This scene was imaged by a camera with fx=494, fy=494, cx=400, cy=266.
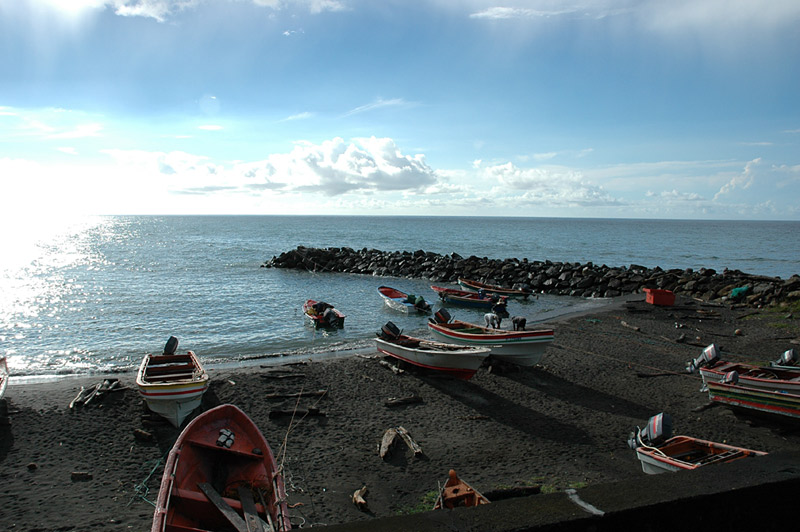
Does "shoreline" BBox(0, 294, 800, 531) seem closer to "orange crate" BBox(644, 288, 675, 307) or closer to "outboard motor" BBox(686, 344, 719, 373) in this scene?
"outboard motor" BBox(686, 344, 719, 373)

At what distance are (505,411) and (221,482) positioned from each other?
7.97 metres

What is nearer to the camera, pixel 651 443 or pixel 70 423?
pixel 651 443

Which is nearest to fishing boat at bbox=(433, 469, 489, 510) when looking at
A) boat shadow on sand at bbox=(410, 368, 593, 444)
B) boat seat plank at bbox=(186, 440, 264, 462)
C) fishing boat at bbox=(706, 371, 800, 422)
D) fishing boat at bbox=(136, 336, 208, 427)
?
boat seat plank at bbox=(186, 440, 264, 462)

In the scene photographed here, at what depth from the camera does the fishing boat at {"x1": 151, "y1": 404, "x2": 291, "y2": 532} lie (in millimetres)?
6406

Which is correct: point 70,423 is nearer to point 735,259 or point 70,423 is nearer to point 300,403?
point 300,403

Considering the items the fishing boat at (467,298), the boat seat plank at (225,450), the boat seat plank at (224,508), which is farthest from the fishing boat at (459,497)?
the fishing boat at (467,298)

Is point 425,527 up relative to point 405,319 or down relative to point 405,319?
up

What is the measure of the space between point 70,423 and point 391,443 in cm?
824

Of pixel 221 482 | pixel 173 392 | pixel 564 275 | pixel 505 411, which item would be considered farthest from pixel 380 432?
pixel 564 275

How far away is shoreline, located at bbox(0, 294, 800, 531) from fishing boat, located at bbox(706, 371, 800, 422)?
0.34 meters

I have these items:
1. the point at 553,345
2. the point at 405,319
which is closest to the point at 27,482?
the point at 553,345

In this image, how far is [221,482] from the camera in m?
7.71

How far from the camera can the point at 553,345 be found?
2022 centimetres

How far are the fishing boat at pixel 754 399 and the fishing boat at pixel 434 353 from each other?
593 cm
